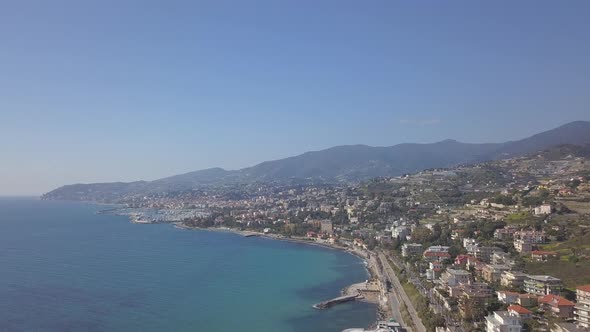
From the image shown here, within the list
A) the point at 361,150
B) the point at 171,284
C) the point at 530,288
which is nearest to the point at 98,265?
the point at 171,284

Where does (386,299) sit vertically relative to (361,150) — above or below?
below

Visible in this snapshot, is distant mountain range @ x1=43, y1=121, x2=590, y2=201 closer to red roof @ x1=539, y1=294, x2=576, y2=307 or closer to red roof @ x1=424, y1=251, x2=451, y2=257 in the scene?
red roof @ x1=424, y1=251, x2=451, y2=257

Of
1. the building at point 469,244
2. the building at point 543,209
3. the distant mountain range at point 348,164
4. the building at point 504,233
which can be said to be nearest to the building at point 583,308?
the building at point 469,244

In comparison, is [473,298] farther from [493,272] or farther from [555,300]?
[493,272]

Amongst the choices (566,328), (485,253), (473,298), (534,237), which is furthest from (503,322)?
(534,237)

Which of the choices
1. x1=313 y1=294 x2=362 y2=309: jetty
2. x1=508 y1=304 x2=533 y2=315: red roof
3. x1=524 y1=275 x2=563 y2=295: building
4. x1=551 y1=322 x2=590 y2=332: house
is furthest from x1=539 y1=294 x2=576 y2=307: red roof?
x1=313 y1=294 x2=362 y2=309: jetty

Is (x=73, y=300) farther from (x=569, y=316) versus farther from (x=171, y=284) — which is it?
(x=569, y=316)
